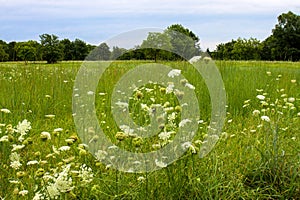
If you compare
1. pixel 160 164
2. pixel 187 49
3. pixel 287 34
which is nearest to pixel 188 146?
pixel 160 164

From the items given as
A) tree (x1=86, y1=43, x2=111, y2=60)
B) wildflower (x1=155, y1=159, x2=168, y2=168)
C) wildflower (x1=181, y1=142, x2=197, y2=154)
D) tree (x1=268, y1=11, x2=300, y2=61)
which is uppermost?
tree (x1=268, y1=11, x2=300, y2=61)

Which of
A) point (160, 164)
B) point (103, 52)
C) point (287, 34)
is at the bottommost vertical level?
point (160, 164)

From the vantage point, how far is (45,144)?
2.88 metres

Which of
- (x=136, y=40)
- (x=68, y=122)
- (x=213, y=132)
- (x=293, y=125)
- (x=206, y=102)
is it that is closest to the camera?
(x=136, y=40)

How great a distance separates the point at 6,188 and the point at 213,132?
1.43 meters

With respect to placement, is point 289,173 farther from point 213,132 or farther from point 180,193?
point 213,132

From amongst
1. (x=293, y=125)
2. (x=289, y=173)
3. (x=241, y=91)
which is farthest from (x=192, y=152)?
(x=241, y=91)

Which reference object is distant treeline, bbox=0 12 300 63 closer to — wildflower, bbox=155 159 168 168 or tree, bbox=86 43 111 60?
tree, bbox=86 43 111 60

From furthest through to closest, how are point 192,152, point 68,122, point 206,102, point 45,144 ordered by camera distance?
1. point 206,102
2. point 68,122
3. point 45,144
4. point 192,152

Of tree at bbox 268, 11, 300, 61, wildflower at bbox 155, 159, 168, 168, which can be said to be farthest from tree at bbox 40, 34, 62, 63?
tree at bbox 268, 11, 300, 61

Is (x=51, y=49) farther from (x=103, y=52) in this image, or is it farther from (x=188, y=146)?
(x=188, y=146)

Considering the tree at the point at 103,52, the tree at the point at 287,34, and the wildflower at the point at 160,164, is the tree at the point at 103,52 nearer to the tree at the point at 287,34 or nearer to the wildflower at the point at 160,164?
the wildflower at the point at 160,164

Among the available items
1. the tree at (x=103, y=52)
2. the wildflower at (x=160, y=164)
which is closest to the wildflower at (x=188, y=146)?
the wildflower at (x=160, y=164)

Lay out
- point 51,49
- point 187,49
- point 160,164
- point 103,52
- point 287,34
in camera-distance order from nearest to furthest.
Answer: point 160,164, point 103,52, point 187,49, point 51,49, point 287,34
